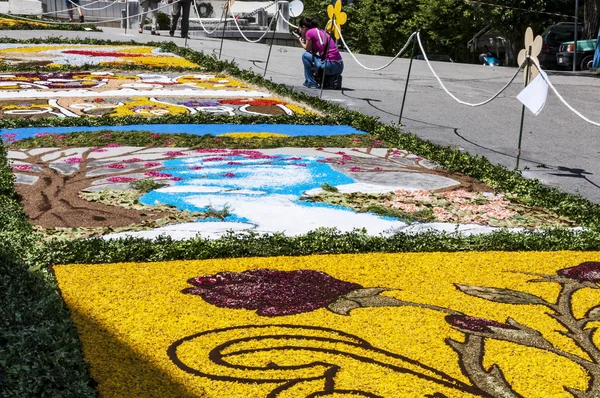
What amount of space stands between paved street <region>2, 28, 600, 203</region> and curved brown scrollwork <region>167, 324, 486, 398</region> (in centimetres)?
368

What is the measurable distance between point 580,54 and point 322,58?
11026mm

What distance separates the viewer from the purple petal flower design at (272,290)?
415 centimetres

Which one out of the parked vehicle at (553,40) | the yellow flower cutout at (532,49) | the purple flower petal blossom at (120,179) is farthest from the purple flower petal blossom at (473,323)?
the parked vehicle at (553,40)

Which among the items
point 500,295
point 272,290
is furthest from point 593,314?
point 272,290

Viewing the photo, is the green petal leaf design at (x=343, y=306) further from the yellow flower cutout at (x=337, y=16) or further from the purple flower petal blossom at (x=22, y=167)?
the yellow flower cutout at (x=337, y=16)

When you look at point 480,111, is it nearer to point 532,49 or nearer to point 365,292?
point 532,49

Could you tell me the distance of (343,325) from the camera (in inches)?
155

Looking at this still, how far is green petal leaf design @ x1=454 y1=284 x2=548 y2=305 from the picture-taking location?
171 inches

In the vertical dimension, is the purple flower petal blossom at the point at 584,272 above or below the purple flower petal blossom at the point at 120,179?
above

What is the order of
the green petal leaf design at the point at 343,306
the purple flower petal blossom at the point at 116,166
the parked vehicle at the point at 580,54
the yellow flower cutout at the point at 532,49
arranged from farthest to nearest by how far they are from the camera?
the parked vehicle at the point at 580,54
the yellow flower cutout at the point at 532,49
the purple flower petal blossom at the point at 116,166
the green petal leaf design at the point at 343,306

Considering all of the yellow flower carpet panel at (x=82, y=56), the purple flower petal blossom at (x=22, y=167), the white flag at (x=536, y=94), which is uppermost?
the white flag at (x=536, y=94)

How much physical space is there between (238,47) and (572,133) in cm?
1201

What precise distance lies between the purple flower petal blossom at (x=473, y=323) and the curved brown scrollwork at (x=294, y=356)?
0.46 m

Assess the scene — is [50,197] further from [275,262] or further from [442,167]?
[442,167]
